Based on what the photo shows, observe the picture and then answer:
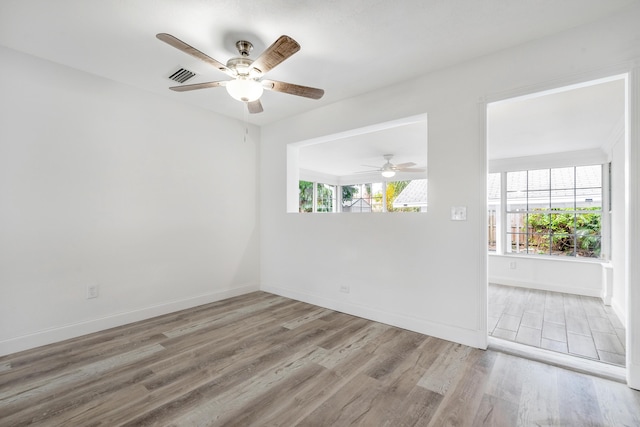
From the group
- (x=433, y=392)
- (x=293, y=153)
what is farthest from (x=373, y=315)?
(x=293, y=153)

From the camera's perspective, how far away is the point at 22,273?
2.56 meters

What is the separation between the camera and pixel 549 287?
498 cm

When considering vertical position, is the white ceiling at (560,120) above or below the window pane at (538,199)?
above

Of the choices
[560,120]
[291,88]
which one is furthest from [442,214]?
[560,120]

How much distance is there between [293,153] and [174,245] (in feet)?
6.86

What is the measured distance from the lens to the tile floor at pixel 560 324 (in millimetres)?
2703

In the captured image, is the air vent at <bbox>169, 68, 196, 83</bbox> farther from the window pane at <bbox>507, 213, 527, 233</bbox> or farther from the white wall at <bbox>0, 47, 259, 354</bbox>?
the window pane at <bbox>507, 213, 527, 233</bbox>

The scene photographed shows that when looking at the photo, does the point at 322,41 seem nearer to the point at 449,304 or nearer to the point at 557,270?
the point at 449,304

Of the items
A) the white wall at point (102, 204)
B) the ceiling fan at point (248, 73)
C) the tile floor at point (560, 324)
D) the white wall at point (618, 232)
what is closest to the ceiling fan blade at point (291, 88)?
the ceiling fan at point (248, 73)

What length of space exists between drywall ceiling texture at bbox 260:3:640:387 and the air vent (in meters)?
1.60

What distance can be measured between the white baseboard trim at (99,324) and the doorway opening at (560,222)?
356 cm

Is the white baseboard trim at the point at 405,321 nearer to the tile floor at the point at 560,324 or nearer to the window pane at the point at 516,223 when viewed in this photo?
the tile floor at the point at 560,324

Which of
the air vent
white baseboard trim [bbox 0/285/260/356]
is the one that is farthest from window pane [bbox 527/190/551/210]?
the air vent

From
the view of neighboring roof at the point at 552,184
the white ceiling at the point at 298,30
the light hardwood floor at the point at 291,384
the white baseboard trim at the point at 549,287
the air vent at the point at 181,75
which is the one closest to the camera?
the light hardwood floor at the point at 291,384
